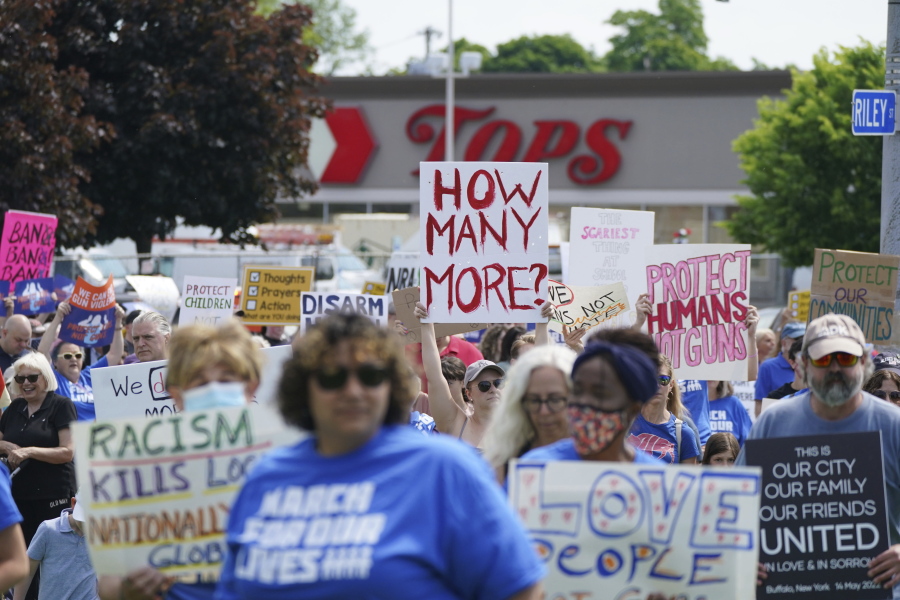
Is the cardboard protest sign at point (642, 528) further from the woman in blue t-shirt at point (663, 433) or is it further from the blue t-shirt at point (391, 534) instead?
the woman in blue t-shirt at point (663, 433)

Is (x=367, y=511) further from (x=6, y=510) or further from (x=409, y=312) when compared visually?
(x=409, y=312)

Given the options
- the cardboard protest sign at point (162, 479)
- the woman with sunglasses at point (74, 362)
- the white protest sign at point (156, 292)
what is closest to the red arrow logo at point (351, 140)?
the white protest sign at point (156, 292)

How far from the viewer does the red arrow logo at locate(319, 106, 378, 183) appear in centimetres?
3816

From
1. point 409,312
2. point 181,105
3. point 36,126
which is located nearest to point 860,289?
point 409,312

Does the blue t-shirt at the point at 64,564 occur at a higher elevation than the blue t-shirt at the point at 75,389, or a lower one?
lower

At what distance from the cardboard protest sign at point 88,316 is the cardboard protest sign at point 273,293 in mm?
2085

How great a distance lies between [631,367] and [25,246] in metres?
9.59

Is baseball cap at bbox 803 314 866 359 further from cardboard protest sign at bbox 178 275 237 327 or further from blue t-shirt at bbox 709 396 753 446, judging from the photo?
cardboard protest sign at bbox 178 275 237 327

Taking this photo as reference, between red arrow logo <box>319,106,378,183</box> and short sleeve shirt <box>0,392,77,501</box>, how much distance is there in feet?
103

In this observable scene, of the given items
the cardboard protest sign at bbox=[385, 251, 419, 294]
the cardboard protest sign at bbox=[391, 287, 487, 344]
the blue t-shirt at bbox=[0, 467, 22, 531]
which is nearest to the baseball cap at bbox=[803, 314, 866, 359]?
the blue t-shirt at bbox=[0, 467, 22, 531]

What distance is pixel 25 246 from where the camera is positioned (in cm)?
1179

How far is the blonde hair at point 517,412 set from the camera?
3.69 meters

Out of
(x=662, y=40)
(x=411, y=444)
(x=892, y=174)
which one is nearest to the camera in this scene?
(x=411, y=444)

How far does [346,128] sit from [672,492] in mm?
35715
